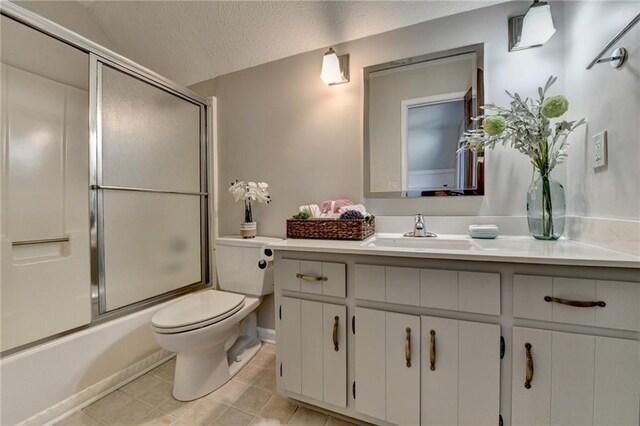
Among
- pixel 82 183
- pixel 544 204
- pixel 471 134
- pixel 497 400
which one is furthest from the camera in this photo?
pixel 82 183

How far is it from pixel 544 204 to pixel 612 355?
57 cm

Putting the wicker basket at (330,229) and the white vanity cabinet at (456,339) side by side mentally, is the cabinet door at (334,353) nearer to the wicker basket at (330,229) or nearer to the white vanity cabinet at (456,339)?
the white vanity cabinet at (456,339)

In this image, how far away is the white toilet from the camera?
46.4 inches

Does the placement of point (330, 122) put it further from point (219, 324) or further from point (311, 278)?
point (219, 324)

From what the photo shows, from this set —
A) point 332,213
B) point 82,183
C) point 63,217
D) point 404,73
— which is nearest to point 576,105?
point 404,73

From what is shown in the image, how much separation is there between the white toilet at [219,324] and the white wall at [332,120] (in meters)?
0.28

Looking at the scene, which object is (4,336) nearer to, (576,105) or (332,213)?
(332,213)

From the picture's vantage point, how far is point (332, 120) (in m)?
1.58

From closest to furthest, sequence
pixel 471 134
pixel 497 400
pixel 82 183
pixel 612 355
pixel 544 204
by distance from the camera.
Answer: pixel 612 355 < pixel 497 400 < pixel 544 204 < pixel 471 134 < pixel 82 183

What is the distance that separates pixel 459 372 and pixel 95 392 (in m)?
1.74

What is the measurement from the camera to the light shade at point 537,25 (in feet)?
3.56

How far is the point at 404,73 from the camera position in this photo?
4.62 ft

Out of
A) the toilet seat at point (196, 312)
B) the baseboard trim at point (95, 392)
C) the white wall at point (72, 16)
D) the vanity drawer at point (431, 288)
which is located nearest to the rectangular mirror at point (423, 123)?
the vanity drawer at point (431, 288)

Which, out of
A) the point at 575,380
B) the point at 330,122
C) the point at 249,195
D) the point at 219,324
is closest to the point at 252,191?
the point at 249,195
